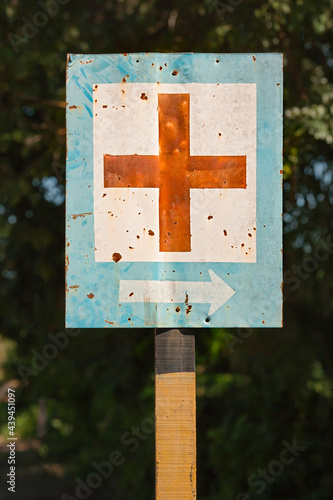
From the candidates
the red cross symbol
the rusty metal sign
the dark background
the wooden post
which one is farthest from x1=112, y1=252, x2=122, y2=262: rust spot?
the dark background

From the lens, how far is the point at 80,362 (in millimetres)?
5816

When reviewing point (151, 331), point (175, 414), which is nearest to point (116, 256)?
point (175, 414)

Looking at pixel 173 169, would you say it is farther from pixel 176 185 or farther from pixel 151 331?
pixel 151 331

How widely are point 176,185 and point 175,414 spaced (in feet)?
2.18

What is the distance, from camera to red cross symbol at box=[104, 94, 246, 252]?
1596 millimetres

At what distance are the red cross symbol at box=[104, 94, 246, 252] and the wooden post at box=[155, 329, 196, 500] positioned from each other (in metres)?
0.32

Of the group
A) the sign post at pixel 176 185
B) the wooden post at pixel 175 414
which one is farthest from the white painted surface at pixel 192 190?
the wooden post at pixel 175 414

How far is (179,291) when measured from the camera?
1.58 m

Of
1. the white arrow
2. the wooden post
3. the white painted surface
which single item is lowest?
the wooden post

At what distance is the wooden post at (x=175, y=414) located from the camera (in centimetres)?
162

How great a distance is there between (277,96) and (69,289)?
2.66 feet

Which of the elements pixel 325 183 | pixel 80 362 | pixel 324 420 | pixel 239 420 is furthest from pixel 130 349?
pixel 325 183

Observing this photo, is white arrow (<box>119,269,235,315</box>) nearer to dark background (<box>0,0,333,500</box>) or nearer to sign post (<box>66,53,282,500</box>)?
sign post (<box>66,53,282,500</box>)

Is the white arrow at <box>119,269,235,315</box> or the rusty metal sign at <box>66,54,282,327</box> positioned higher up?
the rusty metal sign at <box>66,54,282,327</box>
